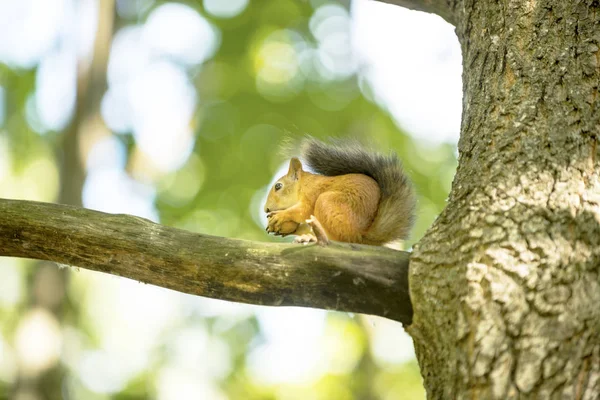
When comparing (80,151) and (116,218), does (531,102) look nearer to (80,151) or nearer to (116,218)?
(116,218)

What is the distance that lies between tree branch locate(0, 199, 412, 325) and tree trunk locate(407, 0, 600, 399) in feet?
0.42

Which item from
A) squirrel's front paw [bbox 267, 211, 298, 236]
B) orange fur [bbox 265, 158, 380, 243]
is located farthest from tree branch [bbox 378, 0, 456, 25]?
squirrel's front paw [bbox 267, 211, 298, 236]

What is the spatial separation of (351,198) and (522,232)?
111 cm

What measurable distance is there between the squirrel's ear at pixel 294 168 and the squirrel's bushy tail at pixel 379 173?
0.92ft

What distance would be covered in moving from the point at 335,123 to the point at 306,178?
3763 millimetres

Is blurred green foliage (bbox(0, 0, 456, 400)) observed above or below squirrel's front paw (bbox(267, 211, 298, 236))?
above

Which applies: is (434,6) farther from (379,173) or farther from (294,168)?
(294,168)

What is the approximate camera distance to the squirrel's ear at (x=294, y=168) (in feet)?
11.4

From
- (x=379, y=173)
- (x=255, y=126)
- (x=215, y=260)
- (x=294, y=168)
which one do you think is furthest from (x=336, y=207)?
(x=255, y=126)

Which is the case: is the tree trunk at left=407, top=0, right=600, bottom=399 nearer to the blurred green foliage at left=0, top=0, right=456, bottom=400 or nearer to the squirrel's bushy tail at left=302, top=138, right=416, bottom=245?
the squirrel's bushy tail at left=302, top=138, right=416, bottom=245

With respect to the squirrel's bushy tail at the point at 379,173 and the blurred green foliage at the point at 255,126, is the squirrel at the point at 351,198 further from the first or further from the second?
the blurred green foliage at the point at 255,126

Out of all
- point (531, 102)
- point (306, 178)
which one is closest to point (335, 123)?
point (306, 178)

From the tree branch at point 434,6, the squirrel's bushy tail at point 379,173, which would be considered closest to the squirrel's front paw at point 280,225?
the squirrel's bushy tail at point 379,173

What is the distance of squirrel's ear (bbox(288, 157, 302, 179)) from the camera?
347 cm
